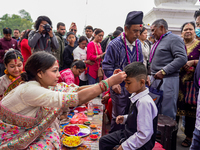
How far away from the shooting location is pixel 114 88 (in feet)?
7.32

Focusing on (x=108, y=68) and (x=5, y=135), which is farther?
(x=108, y=68)

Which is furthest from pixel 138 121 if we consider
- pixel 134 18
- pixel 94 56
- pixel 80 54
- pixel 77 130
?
pixel 80 54

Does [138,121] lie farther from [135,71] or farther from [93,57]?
[93,57]

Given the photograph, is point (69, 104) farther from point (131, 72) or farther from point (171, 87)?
point (171, 87)

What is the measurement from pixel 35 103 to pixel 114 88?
3.73ft

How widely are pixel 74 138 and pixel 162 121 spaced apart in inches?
47.3

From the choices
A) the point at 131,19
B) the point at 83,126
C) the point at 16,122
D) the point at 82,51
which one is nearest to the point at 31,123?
the point at 16,122

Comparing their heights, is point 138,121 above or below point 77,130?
above

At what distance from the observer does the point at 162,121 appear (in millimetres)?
2193

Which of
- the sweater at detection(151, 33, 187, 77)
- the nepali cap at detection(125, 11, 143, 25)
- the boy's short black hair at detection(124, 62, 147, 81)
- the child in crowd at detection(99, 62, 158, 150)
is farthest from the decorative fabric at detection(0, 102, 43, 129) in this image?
the sweater at detection(151, 33, 187, 77)

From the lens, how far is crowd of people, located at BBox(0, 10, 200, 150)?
1445mm

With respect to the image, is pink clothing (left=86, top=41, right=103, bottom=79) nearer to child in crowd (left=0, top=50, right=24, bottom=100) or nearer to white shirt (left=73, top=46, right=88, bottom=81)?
white shirt (left=73, top=46, right=88, bottom=81)

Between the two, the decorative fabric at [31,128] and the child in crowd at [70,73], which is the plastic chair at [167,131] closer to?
the decorative fabric at [31,128]

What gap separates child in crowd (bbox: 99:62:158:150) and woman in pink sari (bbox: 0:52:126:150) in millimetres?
241
